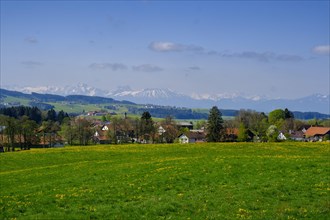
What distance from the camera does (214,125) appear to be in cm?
12675

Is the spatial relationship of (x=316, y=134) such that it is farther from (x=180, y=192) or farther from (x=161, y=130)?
(x=180, y=192)

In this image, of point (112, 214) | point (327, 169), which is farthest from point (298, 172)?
point (112, 214)

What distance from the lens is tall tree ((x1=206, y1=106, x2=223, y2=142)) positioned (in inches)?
4958

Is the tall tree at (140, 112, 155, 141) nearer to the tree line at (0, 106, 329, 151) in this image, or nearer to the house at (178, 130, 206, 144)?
the tree line at (0, 106, 329, 151)

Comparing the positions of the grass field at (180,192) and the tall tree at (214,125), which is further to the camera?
the tall tree at (214,125)

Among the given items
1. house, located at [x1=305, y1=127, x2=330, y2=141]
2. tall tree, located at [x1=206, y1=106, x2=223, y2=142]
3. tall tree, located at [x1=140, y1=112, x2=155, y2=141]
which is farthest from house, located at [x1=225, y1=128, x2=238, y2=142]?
house, located at [x1=305, y1=127, x2=330, y2=141]

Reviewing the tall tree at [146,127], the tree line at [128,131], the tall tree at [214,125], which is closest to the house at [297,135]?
the tree line at [128,131]

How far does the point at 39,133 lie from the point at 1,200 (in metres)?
116

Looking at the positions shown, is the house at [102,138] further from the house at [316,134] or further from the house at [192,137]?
the house at [316,134]

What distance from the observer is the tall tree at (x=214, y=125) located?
126 m

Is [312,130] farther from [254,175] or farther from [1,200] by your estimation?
[1,200]

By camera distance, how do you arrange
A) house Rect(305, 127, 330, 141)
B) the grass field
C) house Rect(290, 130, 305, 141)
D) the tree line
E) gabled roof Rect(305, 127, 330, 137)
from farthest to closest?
house Rect(290, 130, 305, 141), gabled roof Rect(305, 127, 330, 137), house Rect(305, 127, 330, 141), the tree line, the grass field

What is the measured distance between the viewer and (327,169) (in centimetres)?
3144

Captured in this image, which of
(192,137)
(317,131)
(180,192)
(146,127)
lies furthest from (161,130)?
(180,192)
